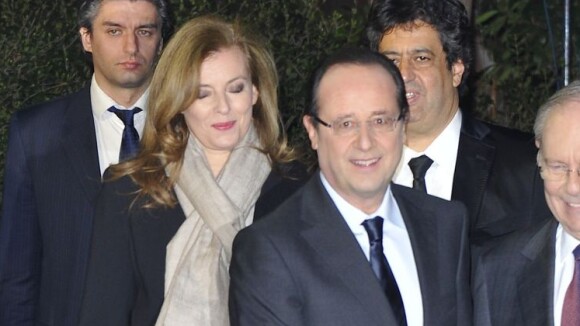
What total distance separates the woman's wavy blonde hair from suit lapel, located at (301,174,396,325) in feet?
2.13

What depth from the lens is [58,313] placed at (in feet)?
17.1

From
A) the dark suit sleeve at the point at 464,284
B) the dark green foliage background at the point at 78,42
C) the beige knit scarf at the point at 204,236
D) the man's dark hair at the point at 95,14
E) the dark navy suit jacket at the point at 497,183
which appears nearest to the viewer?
the dark suit sleeve at the point at 464,284

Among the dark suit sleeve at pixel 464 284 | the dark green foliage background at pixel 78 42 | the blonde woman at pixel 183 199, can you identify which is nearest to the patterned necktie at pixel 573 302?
the dark suit sleeve at pixel 464 284

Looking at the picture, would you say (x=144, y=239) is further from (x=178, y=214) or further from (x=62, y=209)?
(x=62, y=209)

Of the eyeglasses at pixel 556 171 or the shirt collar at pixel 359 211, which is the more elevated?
the eyeglasses at pixel 556 171

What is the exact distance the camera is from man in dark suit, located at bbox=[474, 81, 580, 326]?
405 centimetres

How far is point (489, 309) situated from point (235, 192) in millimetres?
915

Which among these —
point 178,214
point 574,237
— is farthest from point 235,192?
point 574,237

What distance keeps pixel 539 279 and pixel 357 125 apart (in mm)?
773

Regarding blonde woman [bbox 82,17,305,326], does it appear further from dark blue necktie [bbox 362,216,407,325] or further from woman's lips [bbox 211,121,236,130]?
dark blue necktie [bbox 362,216,407,325]

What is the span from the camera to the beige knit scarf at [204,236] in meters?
4.36

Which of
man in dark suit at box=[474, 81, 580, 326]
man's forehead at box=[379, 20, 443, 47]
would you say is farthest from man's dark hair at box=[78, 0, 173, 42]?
man in dark suit at box=[474, 81, 580, 326]

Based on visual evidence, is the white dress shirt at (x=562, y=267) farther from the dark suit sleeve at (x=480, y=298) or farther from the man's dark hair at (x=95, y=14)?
the man's dark hair at (x=95, y=14)

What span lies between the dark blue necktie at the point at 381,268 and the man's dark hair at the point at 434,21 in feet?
4.08
